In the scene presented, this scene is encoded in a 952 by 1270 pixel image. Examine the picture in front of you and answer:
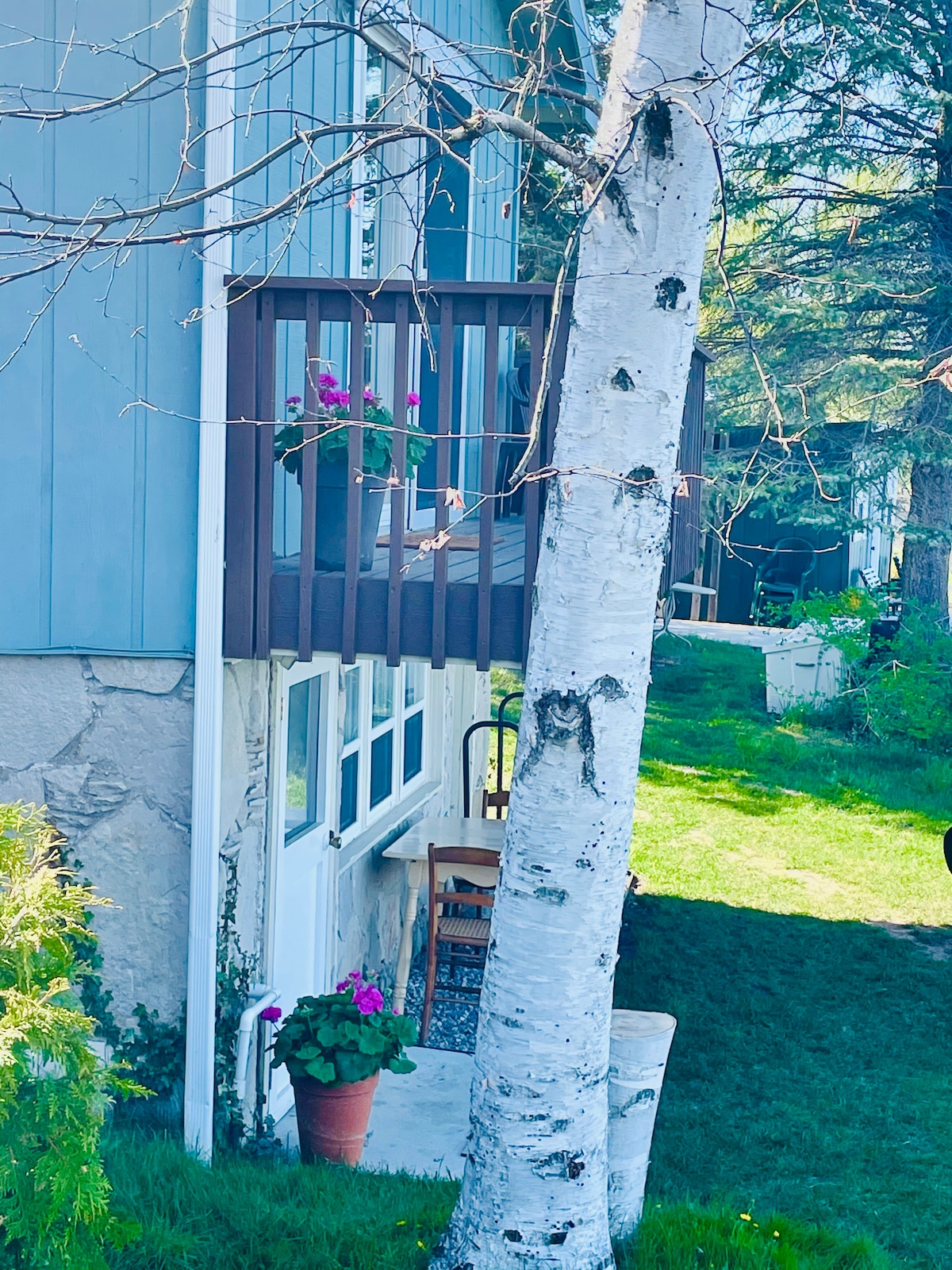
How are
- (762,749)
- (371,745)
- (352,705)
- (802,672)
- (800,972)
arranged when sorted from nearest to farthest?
1. (352,705)
2. (371,745)
3. (800,972)
4. (762,749)
5. (802,672)

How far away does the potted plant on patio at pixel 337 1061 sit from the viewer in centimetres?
487

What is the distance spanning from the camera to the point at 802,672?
15188 millimetres

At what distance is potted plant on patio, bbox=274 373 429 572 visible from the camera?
470 centimetres

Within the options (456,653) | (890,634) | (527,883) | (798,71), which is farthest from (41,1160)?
(890,634)

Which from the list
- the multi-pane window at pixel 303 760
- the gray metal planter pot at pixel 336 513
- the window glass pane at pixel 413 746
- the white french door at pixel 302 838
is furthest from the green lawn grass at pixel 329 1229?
the window glass pane at pixel 413 746

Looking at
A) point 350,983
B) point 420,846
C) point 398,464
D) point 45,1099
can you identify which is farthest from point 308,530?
point 420,846

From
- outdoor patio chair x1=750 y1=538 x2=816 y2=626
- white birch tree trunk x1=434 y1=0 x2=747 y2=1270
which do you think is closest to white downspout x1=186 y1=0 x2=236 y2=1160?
white birch tree trunk x1=434 y1=0 x2=747 y2=1270

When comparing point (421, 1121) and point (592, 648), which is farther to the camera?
point (421, 1121)

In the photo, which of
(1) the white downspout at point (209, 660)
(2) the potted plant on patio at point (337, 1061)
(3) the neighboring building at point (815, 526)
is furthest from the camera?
(3) the neighboring building at point (815, 526)

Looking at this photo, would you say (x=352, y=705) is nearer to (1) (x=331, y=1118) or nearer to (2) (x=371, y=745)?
(2) (x=371, y=745)

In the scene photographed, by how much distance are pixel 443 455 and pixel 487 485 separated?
203 mm

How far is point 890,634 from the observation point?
14688 mm

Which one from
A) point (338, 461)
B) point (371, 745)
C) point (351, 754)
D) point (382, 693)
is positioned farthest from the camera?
point (382, 693)

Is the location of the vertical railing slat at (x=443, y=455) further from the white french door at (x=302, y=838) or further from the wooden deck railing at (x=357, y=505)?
the white french door at (x=302, y=838)
